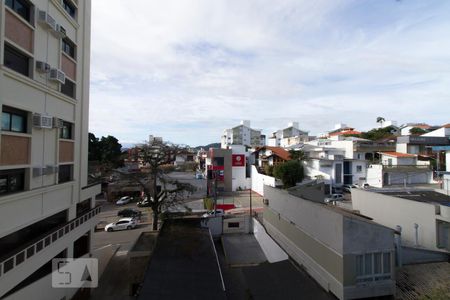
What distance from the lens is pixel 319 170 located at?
1535 inches

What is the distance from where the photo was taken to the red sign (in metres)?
43.0

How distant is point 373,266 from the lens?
34.6 ft

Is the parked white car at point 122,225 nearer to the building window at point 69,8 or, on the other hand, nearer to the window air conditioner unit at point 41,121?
the window air conditioner unit at point 41,121

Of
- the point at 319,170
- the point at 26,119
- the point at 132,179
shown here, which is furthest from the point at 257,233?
the point at 319,170

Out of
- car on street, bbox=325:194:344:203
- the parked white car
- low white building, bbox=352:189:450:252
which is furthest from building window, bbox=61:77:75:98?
car on street, bbox=325:194:344:203

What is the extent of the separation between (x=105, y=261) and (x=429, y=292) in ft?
53.6

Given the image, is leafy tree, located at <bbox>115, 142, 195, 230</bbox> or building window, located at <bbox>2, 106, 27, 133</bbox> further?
leafy tree, located at <bbox>115, 142, 195, 230</bbox>

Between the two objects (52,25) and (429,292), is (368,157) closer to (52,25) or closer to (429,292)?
(429,292)

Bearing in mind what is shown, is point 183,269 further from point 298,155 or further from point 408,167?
point 408,167

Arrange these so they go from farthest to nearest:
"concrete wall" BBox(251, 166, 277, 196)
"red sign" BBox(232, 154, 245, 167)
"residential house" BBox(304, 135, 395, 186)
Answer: "red sign" BBox(232, 154, 245, 167) → "residential house" BBox(304, 135, 395, 186) → "concrete wall" BBox(251, 166, 277, 196)

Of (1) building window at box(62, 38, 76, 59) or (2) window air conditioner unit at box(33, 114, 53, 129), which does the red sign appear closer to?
(1) building window at box(62, 38, 76, 59)

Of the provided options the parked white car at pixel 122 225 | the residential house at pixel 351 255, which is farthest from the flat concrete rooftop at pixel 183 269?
the parked white car at pixel 122 225

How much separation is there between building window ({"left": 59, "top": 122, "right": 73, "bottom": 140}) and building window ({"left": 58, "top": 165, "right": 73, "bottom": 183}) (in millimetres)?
1234

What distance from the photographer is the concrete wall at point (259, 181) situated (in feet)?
122
